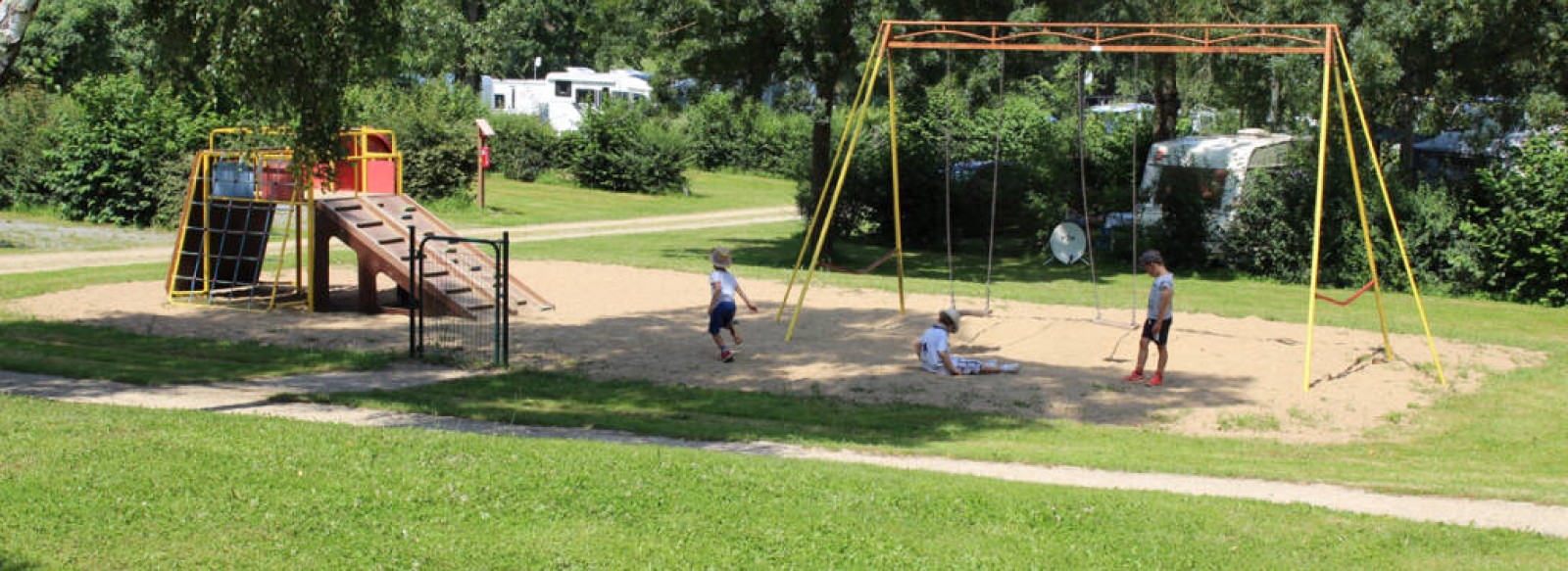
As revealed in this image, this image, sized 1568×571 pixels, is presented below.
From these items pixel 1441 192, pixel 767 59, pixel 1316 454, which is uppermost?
pixel 767 59

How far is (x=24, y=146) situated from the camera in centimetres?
3106

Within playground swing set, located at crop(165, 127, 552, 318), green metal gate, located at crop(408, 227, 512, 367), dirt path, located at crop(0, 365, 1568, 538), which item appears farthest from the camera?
playground swing set, located at crop(165, 127, 552, 318)

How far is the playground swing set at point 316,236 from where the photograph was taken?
18125 millimetres

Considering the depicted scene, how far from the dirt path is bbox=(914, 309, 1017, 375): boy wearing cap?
385 cm

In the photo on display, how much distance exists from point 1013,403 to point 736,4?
515 inches

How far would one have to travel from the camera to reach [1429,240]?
78.0ft

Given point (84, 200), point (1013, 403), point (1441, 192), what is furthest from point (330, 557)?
point (84, 200)

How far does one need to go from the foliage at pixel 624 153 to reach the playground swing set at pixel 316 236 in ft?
76.1

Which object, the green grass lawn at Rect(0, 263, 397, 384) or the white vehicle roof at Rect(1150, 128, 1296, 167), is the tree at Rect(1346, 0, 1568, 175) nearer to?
the white vehicle roof at Rect(1150, 128, 1296, 167)

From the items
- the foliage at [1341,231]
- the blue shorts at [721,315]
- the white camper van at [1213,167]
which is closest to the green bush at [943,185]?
the white camper van at [1213,167]

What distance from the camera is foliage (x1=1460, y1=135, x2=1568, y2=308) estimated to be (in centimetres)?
2180

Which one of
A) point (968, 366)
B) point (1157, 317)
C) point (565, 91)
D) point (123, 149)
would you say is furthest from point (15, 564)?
point (565, 91)

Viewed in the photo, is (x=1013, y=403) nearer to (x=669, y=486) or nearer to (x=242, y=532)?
(x=669, y=486)

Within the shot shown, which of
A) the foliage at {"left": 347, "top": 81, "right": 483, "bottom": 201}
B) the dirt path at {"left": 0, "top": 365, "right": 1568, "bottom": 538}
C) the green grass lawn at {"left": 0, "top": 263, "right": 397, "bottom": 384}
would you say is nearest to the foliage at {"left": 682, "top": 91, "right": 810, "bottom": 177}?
the foliage at {"left": 347, "top": 81, "right": 483, "bottom": 201}
